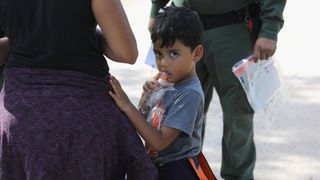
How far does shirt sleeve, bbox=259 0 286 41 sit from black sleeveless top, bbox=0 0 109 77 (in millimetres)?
1145

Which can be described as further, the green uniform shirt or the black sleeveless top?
the green uniform shirt

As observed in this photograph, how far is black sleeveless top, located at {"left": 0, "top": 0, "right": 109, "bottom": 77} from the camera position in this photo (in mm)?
1854

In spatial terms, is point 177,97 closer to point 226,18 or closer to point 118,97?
point 118,97

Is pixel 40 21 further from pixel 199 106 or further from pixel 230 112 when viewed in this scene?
pixel 230 112

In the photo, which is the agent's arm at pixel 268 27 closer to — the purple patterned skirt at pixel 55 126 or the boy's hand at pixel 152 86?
the boy's hand at pixel 152 86

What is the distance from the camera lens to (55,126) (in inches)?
74.6

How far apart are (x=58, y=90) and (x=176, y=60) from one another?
50cm

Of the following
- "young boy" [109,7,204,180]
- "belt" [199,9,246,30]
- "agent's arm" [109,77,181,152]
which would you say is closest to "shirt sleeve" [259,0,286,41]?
"belt" [199,9,246,30]

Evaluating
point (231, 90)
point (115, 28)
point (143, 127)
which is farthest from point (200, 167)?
point (231, 90)

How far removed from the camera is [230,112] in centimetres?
316

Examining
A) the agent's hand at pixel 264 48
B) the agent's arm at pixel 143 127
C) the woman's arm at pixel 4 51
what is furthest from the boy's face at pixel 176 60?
the agent's hand at pixel 264 48

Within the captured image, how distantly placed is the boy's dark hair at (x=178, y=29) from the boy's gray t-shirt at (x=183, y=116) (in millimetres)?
152

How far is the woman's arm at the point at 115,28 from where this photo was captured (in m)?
1.83

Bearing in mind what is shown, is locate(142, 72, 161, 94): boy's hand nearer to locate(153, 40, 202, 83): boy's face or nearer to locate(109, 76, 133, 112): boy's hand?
locate(153, 40, 202, 83): boy's face
